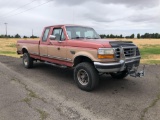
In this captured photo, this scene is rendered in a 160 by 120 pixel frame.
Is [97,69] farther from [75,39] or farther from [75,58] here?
[75,39]

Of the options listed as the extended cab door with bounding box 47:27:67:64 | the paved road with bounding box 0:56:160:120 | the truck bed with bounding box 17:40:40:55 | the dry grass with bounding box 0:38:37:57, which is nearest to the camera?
the paved road with bounding box 0:56:160:120

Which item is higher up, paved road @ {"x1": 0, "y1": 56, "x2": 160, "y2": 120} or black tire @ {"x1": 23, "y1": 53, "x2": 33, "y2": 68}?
black tire @ {"x1": 23, "y1": 53, "x2": 33, "y2": 68}

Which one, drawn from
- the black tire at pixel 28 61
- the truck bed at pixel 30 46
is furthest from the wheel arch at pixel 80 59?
the black tire at pixel 28 61

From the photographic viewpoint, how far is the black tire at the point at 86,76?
580 centimetres

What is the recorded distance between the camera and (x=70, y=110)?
4586 mm

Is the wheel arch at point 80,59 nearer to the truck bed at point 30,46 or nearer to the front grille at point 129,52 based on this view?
the front grille at point 129,52

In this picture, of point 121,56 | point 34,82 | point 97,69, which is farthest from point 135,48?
point 34,82

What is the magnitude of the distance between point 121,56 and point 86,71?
109cm

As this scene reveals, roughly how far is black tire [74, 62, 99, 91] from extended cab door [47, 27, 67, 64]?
0.99 meters

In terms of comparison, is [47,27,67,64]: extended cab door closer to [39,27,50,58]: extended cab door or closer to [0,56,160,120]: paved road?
[39,27,50,58]: extended cab door

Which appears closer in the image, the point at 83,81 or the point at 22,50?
the point at 83,81

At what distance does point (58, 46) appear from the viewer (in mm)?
7137

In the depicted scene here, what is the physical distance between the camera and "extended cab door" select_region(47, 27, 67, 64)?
694cm

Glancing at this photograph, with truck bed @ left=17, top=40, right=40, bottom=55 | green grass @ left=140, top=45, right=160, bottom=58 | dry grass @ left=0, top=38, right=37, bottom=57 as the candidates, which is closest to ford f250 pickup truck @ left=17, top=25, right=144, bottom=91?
truck bed @ left=17, top=40, right=40, bottom=55
